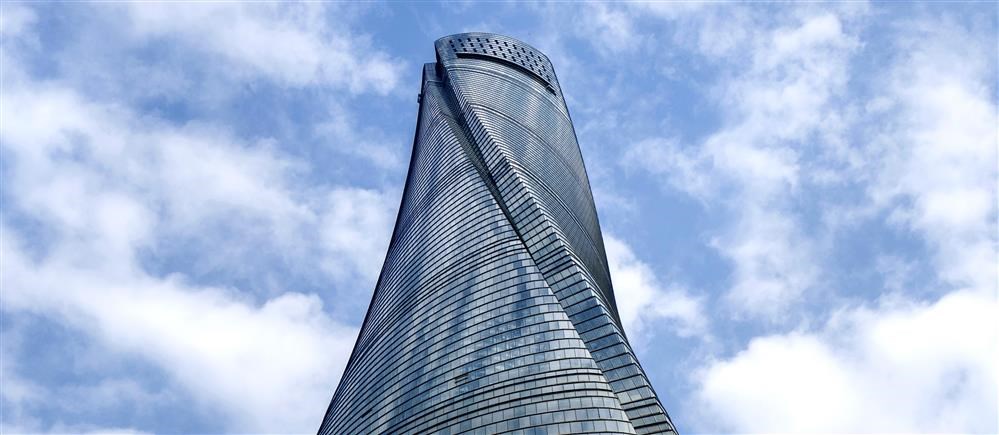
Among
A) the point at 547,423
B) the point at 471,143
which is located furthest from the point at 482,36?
the point at 547,423

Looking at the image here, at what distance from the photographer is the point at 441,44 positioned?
106562 mm

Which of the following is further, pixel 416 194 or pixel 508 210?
pixel 416 194

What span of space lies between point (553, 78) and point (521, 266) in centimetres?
5955

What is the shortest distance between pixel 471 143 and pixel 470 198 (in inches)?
463

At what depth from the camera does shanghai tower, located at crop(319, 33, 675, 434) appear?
50.3 m

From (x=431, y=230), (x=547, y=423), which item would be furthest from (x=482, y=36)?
(x=547, y=423)

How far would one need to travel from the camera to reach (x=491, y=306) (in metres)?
57.5

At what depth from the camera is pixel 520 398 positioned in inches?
1991

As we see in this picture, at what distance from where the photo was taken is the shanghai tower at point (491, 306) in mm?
50281

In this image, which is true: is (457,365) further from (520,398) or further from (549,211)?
(549,211)

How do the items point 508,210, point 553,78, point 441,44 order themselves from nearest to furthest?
point 508,210
point 441,44
point 553,78

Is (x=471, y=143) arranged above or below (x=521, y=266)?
above

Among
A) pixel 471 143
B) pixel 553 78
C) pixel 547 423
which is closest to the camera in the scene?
pixel 547 423

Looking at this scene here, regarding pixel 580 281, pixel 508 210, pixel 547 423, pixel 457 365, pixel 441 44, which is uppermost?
pixel 441 44
